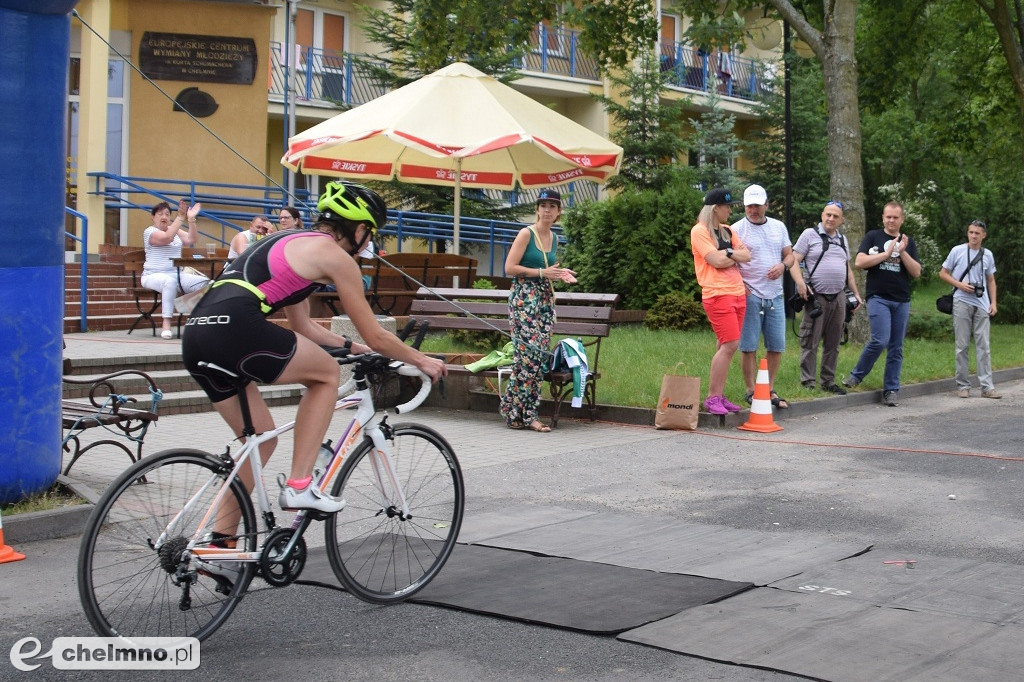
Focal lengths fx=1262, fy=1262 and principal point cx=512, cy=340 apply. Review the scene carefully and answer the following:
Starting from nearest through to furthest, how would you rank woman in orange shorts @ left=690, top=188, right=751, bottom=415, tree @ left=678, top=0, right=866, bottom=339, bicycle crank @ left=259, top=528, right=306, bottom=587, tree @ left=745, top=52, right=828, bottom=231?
bicycle crank @ left=259, top=528, right=306, bottom=587, woman in orange shorts @ left=690, top=188, right=751, bottom=415, tree @ left=678, top=0, right=866, bottom=339, tree @ left=745, top=52, right=828, bottom=231

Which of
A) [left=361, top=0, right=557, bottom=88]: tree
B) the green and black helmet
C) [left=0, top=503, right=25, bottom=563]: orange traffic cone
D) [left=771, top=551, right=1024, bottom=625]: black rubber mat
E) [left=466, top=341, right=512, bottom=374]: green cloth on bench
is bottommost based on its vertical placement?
[left=0, top=503, right=25, bottom=563]: orange traffic cone

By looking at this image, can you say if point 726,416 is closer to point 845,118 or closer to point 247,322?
point 247,322

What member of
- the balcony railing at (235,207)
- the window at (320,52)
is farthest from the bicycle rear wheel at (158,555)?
the window at (320,52)

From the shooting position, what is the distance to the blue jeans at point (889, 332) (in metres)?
13.2

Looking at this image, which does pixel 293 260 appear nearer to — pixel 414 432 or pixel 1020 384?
pixel 414 432

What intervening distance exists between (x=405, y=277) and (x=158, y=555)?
12.3 metres

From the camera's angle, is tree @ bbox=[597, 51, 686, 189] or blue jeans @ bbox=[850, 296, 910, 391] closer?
blue jeans @ bbox=[850, 296, 910, 391]

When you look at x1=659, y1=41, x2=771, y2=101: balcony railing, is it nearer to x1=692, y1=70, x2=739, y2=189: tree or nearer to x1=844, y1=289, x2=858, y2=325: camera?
x1=692, y1=70, x2=739, y2=189: tree

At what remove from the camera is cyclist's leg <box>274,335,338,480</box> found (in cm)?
523

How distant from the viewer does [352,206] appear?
5258 millimetres

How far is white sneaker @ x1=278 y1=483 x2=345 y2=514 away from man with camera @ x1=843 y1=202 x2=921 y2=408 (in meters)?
8.99

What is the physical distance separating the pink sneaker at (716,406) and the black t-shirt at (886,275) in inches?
110

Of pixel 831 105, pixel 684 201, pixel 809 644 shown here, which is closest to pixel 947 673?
pixel 809 644

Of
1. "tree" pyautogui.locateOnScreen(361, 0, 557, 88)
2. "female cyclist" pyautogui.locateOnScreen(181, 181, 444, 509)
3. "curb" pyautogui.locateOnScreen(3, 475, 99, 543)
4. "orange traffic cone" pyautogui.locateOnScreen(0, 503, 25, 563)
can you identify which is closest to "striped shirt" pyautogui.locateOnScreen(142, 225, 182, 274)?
"tree" pyautogui.locateOnScreen(361, 0, 557, 88)
